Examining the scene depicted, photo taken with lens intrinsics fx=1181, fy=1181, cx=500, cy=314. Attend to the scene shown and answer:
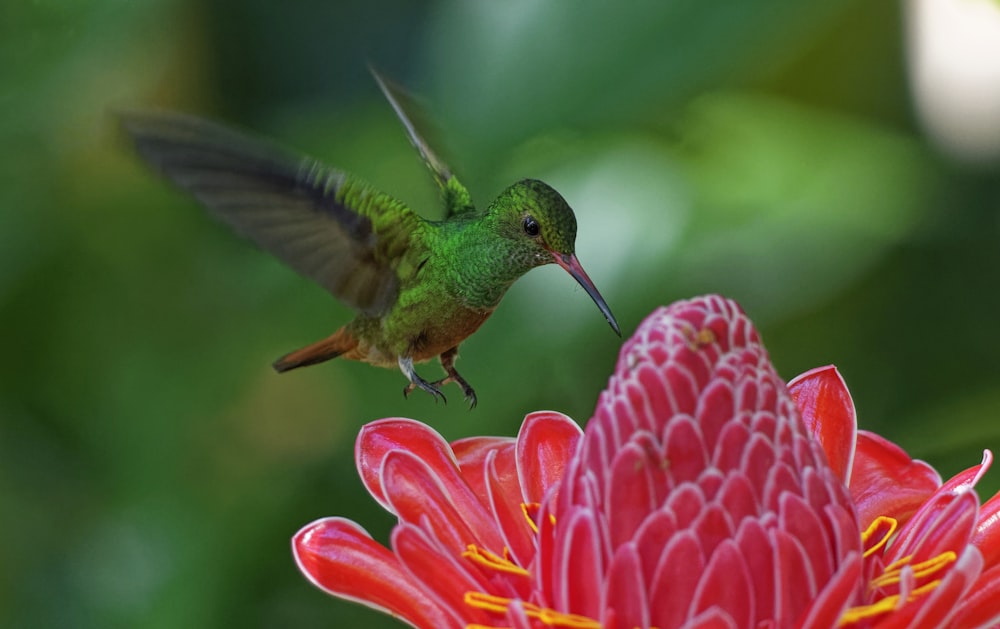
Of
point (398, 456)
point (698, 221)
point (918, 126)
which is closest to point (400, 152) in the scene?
point (698, 221)

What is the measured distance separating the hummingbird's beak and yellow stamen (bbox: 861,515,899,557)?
0.45 meters

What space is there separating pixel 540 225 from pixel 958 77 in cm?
256

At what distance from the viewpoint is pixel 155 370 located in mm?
3340

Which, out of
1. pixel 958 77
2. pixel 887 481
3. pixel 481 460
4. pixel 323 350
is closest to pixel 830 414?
pixel 887 481

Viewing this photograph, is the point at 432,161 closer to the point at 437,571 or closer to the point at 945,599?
the point at 437,571

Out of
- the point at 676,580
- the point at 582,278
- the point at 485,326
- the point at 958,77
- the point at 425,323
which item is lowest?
the point at 485,326

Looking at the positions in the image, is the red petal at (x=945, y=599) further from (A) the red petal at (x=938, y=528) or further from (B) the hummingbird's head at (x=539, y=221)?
(B) the hummingbird's head at (x=539, y=221)

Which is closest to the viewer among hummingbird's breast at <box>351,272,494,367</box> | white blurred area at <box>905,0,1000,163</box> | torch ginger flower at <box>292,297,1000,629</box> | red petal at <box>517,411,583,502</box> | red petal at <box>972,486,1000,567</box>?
torch ginger flower at <box>292,297,1000,629</box>

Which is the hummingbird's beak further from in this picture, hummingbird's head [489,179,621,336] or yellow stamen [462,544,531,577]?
yellow stamen [462,544,531,577]

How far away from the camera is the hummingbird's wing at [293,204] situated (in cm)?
158

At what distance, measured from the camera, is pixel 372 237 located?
1898 millimetres

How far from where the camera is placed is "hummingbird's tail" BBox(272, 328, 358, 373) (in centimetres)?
205

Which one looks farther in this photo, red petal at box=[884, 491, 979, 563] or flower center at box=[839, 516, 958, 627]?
red petal at box=[884, 491, 979, 563]

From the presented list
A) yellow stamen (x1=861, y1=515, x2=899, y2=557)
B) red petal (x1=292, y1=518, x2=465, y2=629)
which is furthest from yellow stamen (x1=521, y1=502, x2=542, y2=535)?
yellow stamen (x1=861, y1=515, x2=899, y2=557)
